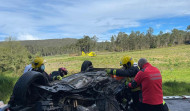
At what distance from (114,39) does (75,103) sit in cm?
8282

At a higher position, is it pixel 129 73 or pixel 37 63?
pixel 37 63

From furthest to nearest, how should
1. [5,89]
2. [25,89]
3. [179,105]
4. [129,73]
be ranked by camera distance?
[5,89]
[179,105]
[129,73]
[25,89]

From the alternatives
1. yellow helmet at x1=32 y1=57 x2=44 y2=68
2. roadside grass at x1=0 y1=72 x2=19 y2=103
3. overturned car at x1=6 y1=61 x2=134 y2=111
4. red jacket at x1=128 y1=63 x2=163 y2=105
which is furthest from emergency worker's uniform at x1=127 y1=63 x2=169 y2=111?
roadside grass at x1=0 y1=72 x2=19 y2=103

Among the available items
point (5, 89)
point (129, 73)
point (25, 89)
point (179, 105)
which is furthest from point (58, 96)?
point (5, 89)

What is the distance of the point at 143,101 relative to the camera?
3.35 metres

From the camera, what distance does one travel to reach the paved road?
5.21 metres

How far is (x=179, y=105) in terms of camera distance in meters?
5.52

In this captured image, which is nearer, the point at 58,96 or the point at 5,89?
the point at 58,96

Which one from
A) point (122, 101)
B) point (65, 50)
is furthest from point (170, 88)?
point (65, 50)

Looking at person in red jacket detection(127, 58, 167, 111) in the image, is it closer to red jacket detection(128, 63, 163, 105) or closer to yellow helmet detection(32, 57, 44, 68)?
red jacket detection(128, 63, 163, 105)

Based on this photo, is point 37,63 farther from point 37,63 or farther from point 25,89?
point 25,89

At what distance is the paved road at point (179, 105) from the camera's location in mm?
5215

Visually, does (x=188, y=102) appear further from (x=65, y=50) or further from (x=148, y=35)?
(x=65, y=50)

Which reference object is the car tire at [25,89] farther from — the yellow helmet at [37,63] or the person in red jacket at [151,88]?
the person in red jacket at [151,88]
